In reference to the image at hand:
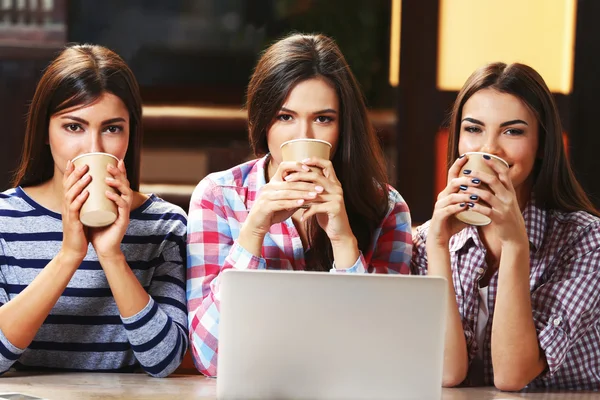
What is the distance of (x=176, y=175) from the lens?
3.77 meters

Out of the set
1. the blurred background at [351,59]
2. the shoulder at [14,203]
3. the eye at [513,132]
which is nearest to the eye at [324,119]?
the eye at [513,132]

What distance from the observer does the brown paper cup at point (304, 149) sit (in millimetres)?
1492

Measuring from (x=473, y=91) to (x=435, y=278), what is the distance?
70 cm

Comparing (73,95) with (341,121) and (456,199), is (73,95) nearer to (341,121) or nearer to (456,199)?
(341,121)

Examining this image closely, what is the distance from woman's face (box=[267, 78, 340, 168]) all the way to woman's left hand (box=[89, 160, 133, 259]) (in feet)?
1.19

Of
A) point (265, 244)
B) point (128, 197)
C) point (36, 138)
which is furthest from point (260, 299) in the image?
point (36, 138)

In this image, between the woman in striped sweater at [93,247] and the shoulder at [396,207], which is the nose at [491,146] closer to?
the shoulder at [396,207]

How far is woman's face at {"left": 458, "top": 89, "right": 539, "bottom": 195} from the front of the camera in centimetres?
174

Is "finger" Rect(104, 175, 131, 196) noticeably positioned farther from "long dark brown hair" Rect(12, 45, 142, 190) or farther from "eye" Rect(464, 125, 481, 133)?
"eye" Rect(464, 125, 481, 133)

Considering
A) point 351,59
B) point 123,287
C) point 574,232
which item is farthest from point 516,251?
point 351,59

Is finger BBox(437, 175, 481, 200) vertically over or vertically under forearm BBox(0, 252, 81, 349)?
over

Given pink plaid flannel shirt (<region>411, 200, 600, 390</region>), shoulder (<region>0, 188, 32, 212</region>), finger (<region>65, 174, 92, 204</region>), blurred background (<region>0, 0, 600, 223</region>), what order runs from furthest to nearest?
blurred background (<region>0, 0, 600, 223</region>) < shoulder (<region>0, 188, 32, 212</region>) < pink plaid flannel shirt (<region>411, 200, 600, 390</region>) < finger (<region>65, 174, 92, 204</region>)

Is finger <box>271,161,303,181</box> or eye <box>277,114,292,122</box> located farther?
eye <box>277,114,292,122</box>

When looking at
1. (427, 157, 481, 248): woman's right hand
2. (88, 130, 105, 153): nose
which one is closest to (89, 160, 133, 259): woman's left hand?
(88, 130, 105, 153): nose
